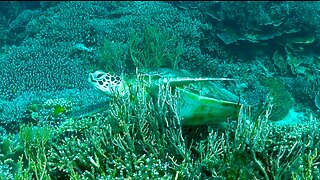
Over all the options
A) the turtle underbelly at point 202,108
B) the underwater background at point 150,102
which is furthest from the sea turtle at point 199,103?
the underwater background at point 150,102

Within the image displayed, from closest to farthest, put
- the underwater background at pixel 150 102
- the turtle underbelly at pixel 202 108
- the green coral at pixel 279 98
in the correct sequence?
the underwater background at pixel 150 102, the turtle underbelly at pixel 202 108, the green coral at pixel 279 98

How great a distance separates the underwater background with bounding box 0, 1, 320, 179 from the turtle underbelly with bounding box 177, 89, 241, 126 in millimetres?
131

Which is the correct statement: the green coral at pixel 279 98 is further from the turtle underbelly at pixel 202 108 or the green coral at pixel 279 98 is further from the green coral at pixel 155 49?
the turtle underbelly at pixel 202 108

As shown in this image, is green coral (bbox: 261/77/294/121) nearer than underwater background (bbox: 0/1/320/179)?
No

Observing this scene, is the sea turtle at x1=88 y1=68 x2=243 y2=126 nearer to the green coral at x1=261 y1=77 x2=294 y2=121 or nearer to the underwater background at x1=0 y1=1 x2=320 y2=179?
the underwater background at x1=0 y1=1 x2=320 y2=179

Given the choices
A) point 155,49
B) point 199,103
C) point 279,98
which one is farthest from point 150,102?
point 155,49

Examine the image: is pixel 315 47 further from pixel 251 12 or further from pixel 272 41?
pixel 251 12

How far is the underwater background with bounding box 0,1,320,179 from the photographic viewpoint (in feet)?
7.85

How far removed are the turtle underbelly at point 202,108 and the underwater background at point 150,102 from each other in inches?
5.1

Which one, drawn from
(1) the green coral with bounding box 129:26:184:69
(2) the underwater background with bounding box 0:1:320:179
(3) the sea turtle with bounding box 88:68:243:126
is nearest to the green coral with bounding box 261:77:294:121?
(2) the underwater background with bounding box 0:1:320:179

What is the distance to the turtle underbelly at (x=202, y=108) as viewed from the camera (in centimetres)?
258

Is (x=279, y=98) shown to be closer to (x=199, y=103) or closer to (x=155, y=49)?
(x=155, y=49)

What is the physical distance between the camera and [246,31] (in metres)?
6.47

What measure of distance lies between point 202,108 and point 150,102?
439 millimetres
